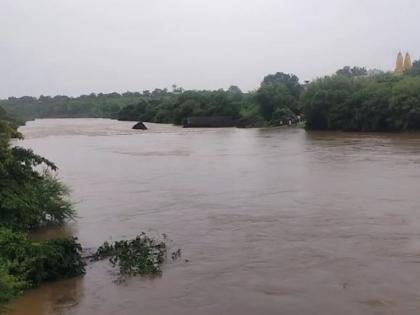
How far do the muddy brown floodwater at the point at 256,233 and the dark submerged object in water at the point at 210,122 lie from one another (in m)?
43.7

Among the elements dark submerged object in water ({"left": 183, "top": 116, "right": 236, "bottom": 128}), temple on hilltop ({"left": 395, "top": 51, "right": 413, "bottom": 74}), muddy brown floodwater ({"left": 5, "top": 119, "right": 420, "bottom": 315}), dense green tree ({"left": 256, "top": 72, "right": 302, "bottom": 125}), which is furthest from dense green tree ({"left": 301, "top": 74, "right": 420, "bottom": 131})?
temple on hilltop ({"left": 395, "top": 51, "right": 413, "bottom": 74})

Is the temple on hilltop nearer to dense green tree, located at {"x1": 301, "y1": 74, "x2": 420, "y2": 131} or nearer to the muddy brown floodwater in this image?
dense green tree, located at {"x1": 301, "y1": 74, "x2": 420, "y2": 131}

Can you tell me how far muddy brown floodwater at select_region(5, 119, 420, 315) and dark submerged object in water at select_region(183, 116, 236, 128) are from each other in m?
43.7

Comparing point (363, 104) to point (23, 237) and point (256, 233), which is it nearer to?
point (256, 233)

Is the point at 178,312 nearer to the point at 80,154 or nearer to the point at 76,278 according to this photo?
the point at 76,278

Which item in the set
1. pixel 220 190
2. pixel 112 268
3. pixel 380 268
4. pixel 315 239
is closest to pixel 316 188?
pixel 220 190

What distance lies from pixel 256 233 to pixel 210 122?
6070 centimetres

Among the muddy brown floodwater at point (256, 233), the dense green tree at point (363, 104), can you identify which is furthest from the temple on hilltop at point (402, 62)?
the muddy brown floodwater at point (256, 233)

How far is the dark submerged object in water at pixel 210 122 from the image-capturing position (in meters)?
74.3

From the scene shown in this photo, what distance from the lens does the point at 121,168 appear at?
29281mm

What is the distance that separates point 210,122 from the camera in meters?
74.6

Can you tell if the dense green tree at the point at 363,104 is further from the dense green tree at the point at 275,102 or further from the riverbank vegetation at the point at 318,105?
the dense green tree at the point at 275,102

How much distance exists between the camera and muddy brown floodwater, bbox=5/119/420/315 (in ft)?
31.8

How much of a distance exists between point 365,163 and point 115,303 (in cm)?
2091
